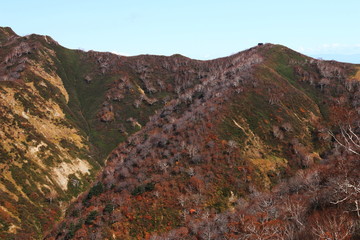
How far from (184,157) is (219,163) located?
38.6 ft

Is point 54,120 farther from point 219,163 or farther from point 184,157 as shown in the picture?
point 219,163

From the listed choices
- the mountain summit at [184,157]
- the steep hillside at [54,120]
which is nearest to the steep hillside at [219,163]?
the mountain summit at [184,157]

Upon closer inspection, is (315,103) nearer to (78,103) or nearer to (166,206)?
(166,206)

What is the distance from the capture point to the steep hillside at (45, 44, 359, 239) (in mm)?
64062

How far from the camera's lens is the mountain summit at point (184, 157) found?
59656 millimetres

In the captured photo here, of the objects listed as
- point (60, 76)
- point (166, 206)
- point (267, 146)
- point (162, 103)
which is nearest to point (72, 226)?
point (166, 206)

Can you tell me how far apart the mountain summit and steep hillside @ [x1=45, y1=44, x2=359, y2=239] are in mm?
414

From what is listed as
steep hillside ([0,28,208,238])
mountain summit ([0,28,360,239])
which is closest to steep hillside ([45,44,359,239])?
mountain summit ([0,28,360,239])

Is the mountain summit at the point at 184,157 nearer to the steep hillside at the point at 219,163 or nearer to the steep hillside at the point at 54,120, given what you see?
the steep hillside at the point at 219,163

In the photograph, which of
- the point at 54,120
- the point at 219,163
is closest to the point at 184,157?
the point at 219,163

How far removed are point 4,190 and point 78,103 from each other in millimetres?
91175

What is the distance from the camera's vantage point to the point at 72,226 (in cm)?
6644

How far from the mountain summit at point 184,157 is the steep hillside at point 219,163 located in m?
0.41

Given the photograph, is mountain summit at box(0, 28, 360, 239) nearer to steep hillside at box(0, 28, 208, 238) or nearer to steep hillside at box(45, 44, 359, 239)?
steep hillside at box(45, 44, 359, 239)
